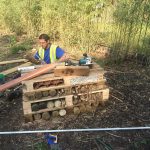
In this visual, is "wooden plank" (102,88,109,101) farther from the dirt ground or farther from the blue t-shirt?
the blue t-shirt

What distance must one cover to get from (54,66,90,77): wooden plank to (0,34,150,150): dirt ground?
0.64m

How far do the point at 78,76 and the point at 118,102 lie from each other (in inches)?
37.4

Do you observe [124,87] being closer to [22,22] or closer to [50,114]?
[50,114]

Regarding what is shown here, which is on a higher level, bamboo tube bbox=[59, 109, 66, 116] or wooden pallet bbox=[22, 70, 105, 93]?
wooden pallet bbox=[22, 70, 105, 93]

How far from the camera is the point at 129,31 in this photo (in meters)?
6.82

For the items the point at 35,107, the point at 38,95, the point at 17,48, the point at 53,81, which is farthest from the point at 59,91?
the point at 17,48

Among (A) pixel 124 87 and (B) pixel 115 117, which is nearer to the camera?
(B) pixel 115 117

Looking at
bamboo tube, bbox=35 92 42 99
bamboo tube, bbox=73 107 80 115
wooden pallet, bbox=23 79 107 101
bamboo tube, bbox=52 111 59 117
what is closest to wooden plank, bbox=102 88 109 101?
wooden pallet, bbox=23 79 107 101

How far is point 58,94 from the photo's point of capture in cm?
466

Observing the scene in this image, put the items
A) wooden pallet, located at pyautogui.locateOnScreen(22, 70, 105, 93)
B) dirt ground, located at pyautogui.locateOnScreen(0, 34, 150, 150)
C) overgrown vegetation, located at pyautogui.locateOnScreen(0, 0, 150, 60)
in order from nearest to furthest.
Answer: dirt ground, located at pyautogui.locateOnScreen(0, 34, 150, 150)
wooden pallet, located at pyautogui.locateOnScreen(22, 70, 105, 93)
overgrown vegetation, located at pyautogui.locateOnScreen(0, 0, 150, 60)

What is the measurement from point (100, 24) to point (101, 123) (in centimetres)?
373

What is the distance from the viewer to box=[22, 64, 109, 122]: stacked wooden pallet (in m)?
4.58

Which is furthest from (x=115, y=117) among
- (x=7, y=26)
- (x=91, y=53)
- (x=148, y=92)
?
(x=7, y=26)

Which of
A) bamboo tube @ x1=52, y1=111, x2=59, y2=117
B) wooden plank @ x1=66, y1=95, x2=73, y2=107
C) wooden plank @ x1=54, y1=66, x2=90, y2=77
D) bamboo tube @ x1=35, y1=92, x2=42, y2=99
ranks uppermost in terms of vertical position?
wooden plank @ x1=54, y1=66, x2=90, y2=77
